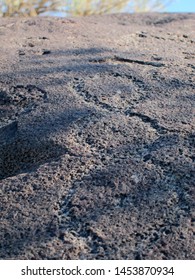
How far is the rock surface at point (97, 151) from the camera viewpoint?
2000 millimetres

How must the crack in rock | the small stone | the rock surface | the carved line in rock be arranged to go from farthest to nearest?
1. the small stone
2. the carved line in rock
3. the crack in rock
4. the rock surface

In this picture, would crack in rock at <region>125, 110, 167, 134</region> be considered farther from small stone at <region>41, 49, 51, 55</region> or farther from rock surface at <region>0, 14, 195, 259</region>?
small stone at <region>41, 49, 51, 55</region>

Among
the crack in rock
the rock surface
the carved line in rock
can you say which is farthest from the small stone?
the crack in rock

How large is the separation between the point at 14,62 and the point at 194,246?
6.26 feet

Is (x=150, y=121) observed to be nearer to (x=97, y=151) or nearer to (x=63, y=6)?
(x=97, y=151)

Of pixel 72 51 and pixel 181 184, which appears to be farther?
pixel 72 51

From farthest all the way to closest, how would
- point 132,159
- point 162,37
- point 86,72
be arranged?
point 162,37, point 86,72, point 132,159

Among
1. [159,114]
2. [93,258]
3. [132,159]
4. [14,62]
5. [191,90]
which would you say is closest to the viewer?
[93,258]

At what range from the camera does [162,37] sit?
165 inches

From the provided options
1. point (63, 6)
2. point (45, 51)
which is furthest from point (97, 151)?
point (63, 6)

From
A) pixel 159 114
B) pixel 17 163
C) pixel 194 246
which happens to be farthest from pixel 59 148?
pixel 194 246

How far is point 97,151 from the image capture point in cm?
246

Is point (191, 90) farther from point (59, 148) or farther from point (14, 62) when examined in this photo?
point (14, 62)

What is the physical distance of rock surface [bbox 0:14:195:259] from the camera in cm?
200
